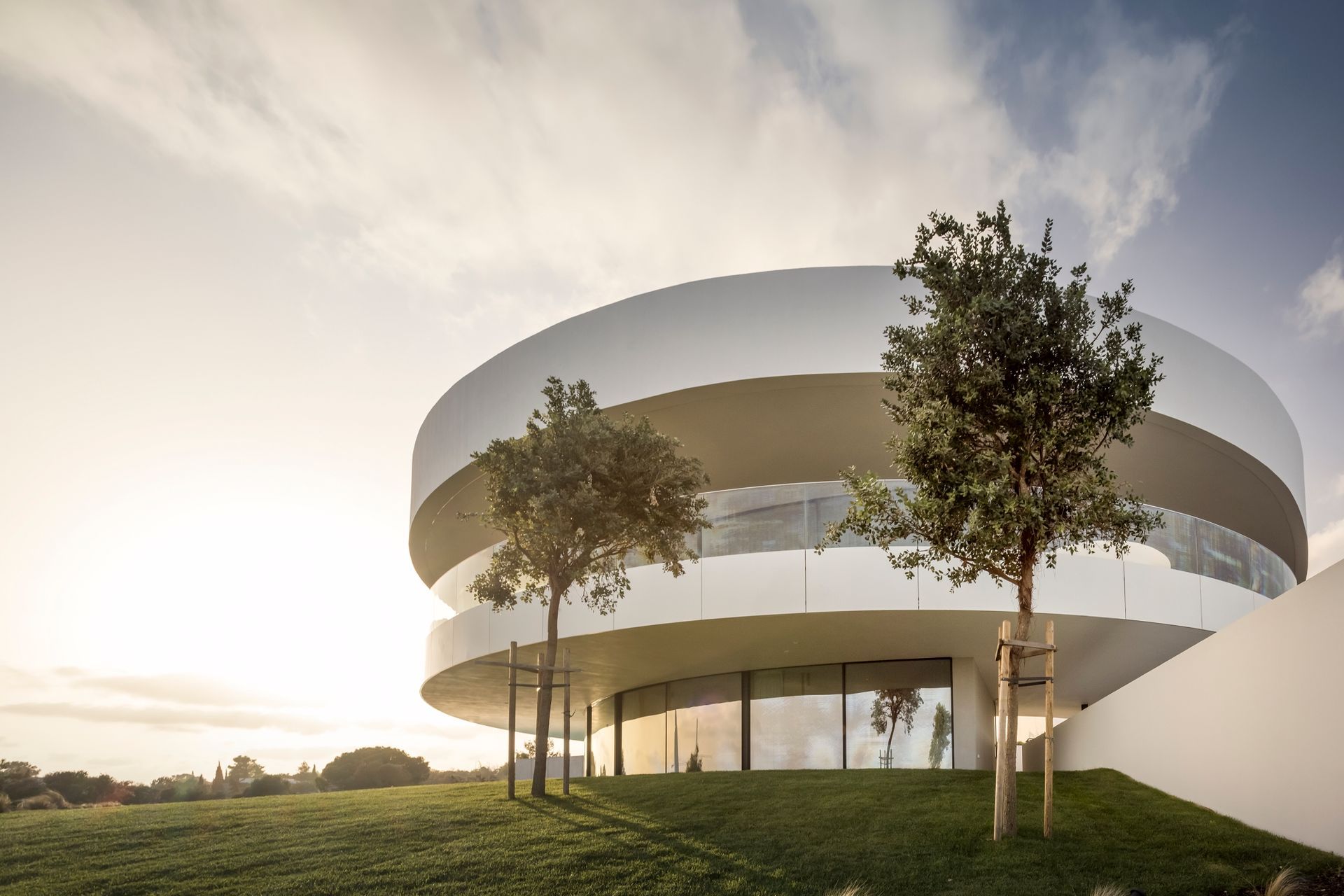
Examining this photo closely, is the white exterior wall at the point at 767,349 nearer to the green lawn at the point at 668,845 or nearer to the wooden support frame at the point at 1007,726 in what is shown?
the green lawn at the point at 668,845

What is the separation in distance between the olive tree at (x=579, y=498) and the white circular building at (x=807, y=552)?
3547mm

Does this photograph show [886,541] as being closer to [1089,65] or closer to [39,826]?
[1089,65]

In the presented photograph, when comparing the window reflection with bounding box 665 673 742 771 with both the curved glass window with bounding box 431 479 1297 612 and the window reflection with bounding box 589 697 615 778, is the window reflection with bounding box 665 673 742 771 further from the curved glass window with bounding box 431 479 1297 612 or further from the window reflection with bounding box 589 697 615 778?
the curved glass window with bounding box 431 479 1297 612

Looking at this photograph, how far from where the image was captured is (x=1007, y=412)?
10078 millimetres

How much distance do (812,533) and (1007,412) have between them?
750 cm

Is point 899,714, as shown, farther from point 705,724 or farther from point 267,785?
point 267,785

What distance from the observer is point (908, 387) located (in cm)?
1102

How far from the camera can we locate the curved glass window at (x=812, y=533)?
17.3m

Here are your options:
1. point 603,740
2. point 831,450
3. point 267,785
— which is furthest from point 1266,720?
point 603,740

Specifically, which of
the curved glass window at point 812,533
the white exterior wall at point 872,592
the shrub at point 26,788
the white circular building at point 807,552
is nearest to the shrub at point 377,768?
the white circular building at point 807,552

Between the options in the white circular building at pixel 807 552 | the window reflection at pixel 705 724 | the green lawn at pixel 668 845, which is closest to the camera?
the green lawn at pixel 668 845

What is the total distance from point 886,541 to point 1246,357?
15.1 metres

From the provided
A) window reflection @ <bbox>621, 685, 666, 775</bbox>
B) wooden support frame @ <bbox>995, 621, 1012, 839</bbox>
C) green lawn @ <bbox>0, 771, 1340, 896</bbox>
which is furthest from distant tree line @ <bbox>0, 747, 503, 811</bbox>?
wooden support frame @ <bbox>995, 621, 1012, 839</bbox>

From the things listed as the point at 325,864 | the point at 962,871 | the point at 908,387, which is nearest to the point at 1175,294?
the point at 908,387
